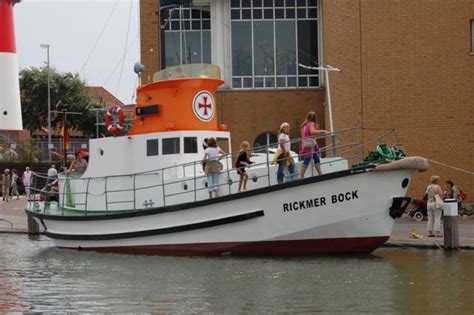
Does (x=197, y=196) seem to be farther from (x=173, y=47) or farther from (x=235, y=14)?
(x=173, y=47)

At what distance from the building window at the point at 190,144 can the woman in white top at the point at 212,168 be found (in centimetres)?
113

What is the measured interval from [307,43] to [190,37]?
4803 millimetres

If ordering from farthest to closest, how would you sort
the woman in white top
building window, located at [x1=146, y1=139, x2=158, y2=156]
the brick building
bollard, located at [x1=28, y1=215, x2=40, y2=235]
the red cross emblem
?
the brick building
bollard, located at [x1=28, y1=215, x2=40, y2=235]
the red cross emblem
building window, located at [x1=146, y1=139, x2=158, y2=156]
the woman in white top

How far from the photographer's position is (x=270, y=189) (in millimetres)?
17734

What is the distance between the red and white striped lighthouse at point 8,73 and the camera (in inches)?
2020

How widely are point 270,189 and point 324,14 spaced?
16.3m

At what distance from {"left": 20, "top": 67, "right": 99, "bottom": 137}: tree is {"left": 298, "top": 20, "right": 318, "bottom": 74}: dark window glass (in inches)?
1418

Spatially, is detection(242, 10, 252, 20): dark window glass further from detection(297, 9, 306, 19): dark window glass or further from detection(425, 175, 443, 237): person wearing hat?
detection(425, 175, 443, 237): person wearing hat

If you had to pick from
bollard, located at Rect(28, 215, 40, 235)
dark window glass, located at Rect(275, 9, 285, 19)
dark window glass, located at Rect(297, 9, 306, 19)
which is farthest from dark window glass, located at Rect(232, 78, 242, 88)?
bollard, located at Rect(28, 215, 40, 235)

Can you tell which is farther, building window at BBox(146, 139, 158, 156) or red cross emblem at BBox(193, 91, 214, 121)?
red cross emblem at BBox(193, 91, 214, 121)

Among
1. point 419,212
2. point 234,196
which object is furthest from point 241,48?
point 234,196

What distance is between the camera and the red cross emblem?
67.7 feet

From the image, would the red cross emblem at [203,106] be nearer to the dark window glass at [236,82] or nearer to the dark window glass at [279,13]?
the dark window glass at [236,82]

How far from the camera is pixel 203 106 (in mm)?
20734
